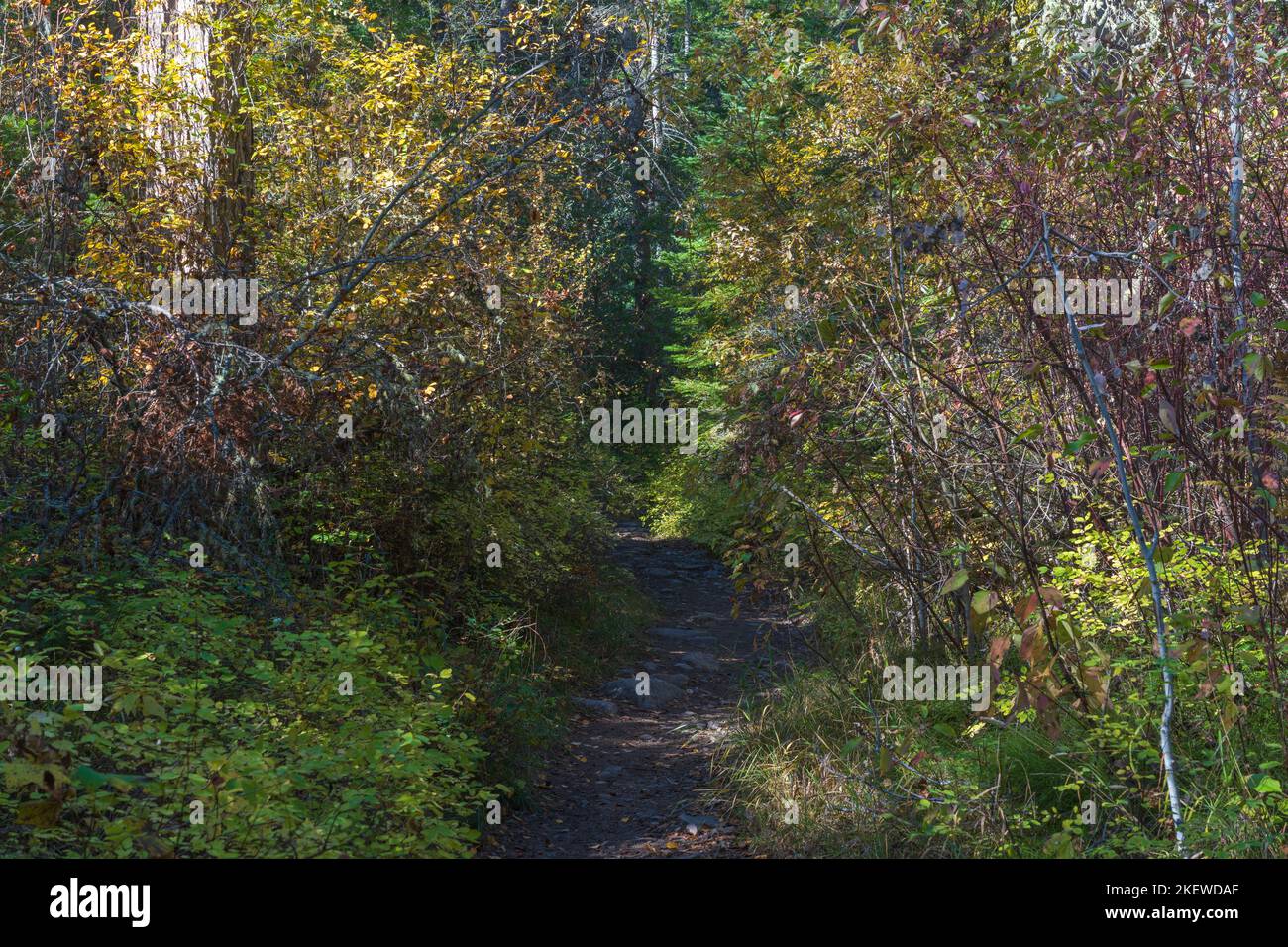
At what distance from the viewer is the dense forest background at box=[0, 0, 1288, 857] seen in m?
4.47

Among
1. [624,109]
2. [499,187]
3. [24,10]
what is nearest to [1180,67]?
[624,109]

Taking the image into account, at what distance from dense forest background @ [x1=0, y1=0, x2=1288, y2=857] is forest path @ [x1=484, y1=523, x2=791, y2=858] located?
1.06 feet

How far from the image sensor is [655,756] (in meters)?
7.70

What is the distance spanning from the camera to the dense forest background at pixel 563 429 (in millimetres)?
4473

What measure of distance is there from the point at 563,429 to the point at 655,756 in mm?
3772

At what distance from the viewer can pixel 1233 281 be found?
4.96 metres

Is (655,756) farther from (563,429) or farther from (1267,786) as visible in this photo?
(1267,786)

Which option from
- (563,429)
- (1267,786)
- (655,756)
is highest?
(563,429)

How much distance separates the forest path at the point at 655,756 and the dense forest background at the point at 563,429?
323 millimetres

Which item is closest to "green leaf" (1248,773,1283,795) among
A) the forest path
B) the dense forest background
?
the dense forest background

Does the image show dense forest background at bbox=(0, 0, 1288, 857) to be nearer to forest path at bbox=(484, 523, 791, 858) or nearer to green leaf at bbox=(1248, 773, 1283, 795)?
green leaf at bbox=(1248, 773, 1283, 795)

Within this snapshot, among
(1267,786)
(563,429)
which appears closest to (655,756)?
(563,429)

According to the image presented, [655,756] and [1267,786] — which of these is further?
[655,756]
